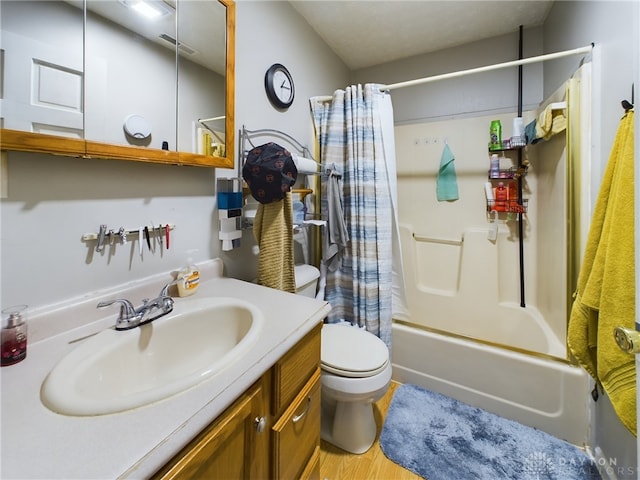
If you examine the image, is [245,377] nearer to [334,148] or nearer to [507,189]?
[334,148]

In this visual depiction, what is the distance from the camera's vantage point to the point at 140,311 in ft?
2.68

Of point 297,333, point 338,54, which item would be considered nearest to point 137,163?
point 297,333

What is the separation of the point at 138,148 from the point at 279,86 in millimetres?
941

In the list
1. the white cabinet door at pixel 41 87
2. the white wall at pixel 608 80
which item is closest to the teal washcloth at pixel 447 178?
the white wall at pixel 608 80

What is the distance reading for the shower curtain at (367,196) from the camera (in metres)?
1.68

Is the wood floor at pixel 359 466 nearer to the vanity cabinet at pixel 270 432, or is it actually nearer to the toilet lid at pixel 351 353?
the vanity cabinet at pixel 270 432

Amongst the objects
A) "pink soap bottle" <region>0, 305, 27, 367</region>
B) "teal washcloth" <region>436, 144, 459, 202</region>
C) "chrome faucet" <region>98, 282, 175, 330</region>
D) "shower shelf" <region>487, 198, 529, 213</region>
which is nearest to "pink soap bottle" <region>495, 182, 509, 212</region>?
"shower shelf" <region>487, 198, 529, 213</region>

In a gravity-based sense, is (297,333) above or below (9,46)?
below

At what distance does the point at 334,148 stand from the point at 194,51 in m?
0.94

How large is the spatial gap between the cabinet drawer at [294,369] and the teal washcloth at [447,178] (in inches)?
70.5

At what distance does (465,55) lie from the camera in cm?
211

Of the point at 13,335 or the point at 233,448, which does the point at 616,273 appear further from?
the point at 13,335

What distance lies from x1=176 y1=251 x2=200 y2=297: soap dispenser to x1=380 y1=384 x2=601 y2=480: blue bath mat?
3.90ft

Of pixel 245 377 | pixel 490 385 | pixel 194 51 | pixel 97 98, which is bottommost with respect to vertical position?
pixel 490 385
